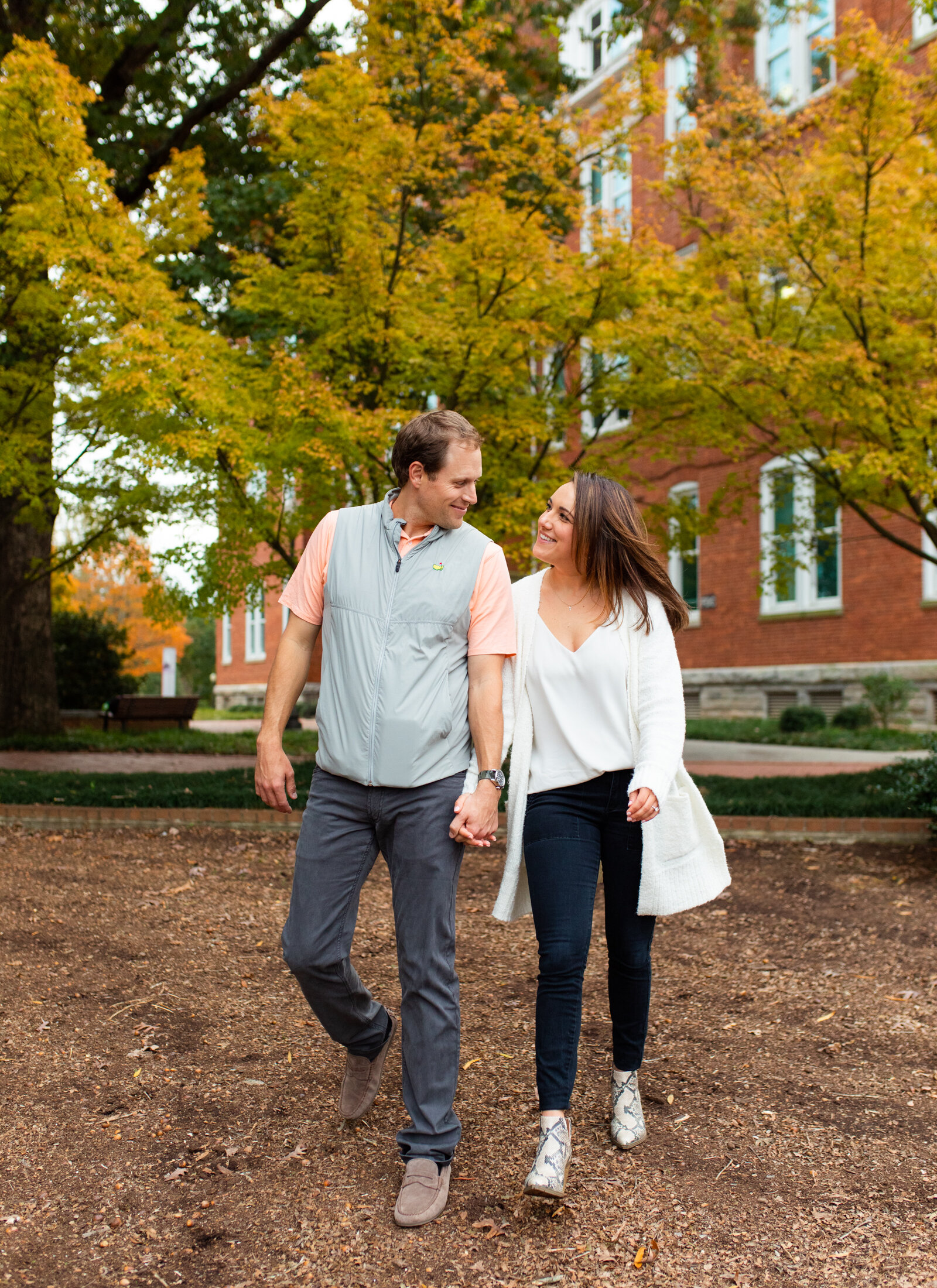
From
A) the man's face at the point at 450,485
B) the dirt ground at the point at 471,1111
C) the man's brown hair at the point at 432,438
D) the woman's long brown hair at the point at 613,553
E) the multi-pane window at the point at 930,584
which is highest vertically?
the multi-pane window at the point at 930,584

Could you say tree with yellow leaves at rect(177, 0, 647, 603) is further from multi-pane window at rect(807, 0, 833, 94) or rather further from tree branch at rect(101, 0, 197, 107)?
multi-pane window at rect(807, 0, 833, 94)

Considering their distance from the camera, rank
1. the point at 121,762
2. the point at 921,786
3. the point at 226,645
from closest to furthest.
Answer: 1. the point at 921,786
2. the point at 121,762
3. the point at 226,645

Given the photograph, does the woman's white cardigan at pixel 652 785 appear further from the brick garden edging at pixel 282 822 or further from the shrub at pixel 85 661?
the shrub at pixel 85 661

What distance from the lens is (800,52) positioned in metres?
19.5

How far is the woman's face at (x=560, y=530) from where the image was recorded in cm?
320

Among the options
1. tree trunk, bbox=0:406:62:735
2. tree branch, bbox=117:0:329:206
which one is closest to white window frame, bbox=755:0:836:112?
tree branch, bbox=117:0:329:206

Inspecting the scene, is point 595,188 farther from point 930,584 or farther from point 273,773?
point 930,584

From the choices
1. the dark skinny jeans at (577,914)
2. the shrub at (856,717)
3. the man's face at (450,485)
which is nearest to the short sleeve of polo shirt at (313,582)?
the man's face at (450,485)

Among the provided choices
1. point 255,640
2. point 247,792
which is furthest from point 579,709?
point 255,640

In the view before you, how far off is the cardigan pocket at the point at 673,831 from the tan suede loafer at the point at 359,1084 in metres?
1.01

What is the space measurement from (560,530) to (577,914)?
3.59 feet

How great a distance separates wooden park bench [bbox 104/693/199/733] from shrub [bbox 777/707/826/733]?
942cm

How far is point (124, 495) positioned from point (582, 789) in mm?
7277

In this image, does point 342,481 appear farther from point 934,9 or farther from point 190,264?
point 934,9
